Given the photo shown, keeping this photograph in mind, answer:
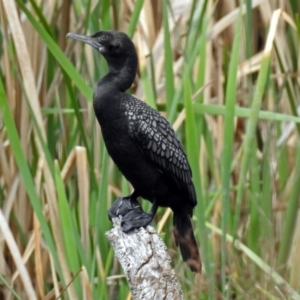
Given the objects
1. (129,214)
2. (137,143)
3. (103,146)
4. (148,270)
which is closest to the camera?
(148,270)

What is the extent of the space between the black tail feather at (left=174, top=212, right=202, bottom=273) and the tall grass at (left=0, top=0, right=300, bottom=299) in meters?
0.04

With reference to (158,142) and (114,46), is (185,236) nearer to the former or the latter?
(158,142)

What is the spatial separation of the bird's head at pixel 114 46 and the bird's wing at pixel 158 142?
0.11 m

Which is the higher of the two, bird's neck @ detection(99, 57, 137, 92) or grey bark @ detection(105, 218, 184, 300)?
bird's neck @ detection(99, 57, 137, 92)

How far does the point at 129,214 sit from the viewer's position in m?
2.24

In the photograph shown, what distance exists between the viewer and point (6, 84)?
2750mm

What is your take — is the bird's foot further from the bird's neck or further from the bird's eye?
the bird's eye

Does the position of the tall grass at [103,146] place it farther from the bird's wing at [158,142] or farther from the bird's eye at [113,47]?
the bird's eye at [113,47]

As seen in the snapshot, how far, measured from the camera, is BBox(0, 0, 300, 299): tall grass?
237 centimetres

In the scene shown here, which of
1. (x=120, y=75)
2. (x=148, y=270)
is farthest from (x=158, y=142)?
(x=148, y=270)

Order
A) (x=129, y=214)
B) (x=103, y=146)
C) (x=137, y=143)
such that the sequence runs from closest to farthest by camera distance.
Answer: (x=129, y=214) → (x=137, y=143) → (x=103, y=146)

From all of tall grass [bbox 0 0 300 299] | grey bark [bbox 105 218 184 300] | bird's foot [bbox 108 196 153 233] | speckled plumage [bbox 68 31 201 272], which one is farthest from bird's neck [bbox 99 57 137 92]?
grey bark [bbox 105 218 184 300]

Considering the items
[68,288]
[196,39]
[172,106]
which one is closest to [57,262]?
[68,288]

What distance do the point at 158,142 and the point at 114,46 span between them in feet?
0.94
